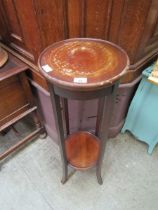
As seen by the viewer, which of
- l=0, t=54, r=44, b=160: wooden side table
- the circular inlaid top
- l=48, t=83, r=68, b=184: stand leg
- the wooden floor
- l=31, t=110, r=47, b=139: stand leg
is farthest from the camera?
l=31, t=110, r=47, b=139: stand leg

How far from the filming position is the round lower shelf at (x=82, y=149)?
3.79ft

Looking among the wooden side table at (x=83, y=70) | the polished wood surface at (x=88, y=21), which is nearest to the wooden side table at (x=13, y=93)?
Result: the polished wood surface at (x=88, y=21)

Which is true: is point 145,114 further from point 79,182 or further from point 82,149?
point 79,182

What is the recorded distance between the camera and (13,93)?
1.16 metres

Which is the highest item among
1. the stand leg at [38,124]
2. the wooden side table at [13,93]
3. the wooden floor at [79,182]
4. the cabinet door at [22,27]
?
the cabinet door at [22,27]

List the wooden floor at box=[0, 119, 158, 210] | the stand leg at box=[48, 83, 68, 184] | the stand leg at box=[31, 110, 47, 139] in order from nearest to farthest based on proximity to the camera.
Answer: the stand leg at box=[48, 83, 68, 184], the wooden floor at box=[0, 119, 158, 210], the stand leg at box=[31, 110, 47, 139]

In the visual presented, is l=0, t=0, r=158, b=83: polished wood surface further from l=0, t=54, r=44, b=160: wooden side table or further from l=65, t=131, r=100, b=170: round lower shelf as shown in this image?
l=65, t=131, r=100, b=170: round lower shelf

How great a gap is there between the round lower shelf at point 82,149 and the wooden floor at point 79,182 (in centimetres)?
22

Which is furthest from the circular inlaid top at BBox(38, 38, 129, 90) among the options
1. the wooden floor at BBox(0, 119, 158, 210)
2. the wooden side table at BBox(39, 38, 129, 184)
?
the wooden floor at BBox(0, 119, 158, 210)

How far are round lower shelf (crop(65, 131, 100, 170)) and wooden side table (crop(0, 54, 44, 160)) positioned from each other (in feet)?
1.27

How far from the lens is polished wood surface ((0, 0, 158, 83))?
2.68 ft

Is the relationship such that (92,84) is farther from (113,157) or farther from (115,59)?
(113,157)

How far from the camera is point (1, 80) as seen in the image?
100 cm

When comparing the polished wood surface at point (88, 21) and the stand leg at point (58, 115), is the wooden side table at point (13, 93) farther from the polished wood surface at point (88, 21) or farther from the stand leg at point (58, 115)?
the stand leg at point (58, 115)
